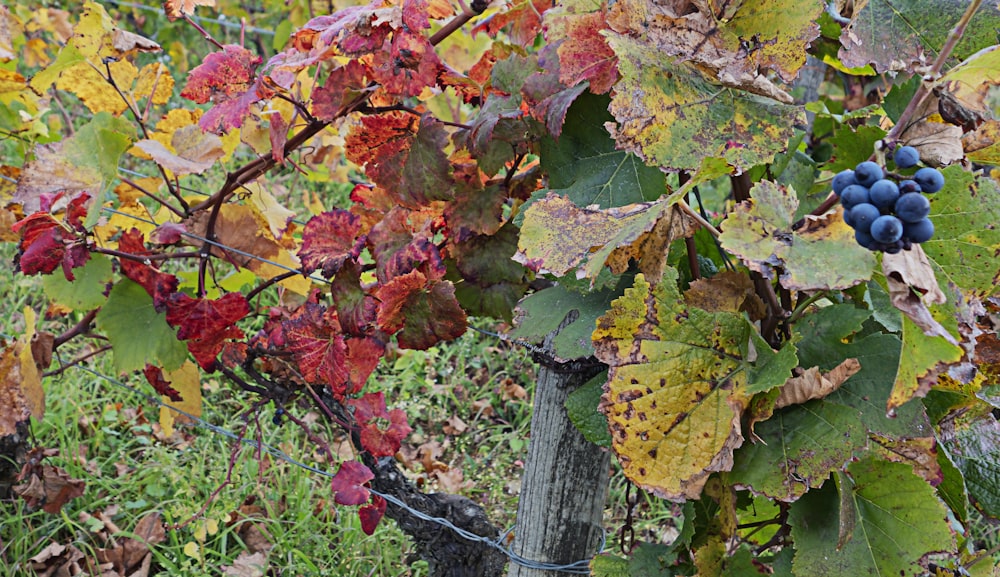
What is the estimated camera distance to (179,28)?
4.70 meters

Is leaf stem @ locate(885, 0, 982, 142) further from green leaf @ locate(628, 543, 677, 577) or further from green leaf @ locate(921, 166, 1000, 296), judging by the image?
green leaf @ locate(628, 543, 677, 577)

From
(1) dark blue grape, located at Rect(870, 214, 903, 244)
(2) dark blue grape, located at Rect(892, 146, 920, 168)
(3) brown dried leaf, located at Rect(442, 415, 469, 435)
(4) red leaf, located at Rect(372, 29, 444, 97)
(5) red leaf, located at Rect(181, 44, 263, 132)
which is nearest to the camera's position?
(1) dark blue grape, located at Rect(870, 214, 903, 244)

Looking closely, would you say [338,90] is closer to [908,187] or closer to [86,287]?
[86,287]

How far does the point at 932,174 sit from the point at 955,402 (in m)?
0.39

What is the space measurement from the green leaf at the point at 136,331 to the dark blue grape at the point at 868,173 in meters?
1.17

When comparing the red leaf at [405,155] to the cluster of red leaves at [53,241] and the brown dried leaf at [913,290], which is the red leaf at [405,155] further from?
the brown dried leaf at [913,290]

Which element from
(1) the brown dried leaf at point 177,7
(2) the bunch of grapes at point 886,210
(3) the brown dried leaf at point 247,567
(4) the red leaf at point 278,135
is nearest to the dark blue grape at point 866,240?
(2) the bunch of grapes at point 886,210

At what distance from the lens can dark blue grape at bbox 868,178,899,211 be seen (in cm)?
62

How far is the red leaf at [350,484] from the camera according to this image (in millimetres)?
1409

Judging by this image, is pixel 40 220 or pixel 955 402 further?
pixel 40 220

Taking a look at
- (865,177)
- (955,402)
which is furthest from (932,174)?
(955,402)

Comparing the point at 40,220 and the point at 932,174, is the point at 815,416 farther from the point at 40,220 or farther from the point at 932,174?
the point at 40,220

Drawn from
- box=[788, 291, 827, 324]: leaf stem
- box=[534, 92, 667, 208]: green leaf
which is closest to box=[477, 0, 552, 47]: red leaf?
box=[534, 92, 667, 208]: green leaf

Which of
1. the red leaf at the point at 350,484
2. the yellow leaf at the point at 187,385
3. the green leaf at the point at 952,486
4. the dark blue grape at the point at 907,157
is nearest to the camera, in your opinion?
the dark blue grape at the point at 907,157
